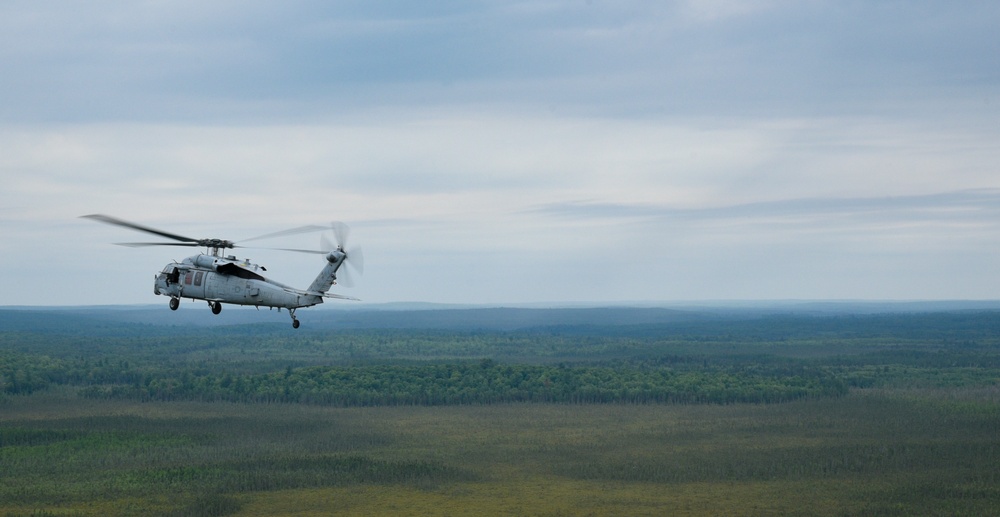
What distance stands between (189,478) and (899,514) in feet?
373

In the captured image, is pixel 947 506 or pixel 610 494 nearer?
pixel 947 506

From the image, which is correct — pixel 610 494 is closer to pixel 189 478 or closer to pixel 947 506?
pixel 947 506

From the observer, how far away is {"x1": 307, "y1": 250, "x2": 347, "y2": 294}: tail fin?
3258 inches

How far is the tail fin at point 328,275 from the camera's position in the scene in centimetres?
8275

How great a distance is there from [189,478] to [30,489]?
25.0m

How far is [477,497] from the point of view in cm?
18800

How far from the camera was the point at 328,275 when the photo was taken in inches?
3282

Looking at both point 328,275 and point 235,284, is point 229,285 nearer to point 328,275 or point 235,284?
point 235,284

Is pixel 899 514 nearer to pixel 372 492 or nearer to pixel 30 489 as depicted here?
pixel 372 492

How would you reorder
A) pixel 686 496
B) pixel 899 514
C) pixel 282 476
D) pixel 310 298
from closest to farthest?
pixel 310 298, pixel 899 514, pixel 686 496, pixel 282 476

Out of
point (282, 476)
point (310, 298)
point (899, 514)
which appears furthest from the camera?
point (282, 476)

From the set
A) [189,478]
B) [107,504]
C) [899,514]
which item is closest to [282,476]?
[189,478]

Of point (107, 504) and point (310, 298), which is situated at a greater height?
point (310, 298)

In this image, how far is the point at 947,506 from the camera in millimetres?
174000
